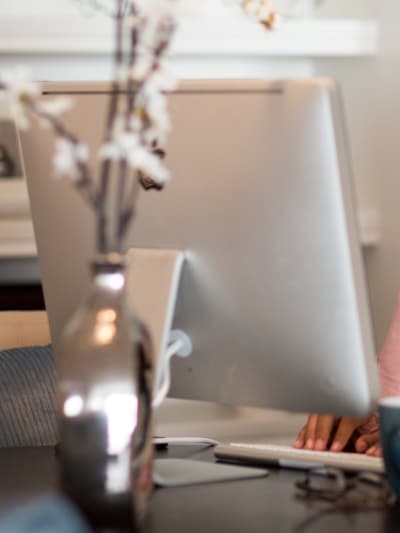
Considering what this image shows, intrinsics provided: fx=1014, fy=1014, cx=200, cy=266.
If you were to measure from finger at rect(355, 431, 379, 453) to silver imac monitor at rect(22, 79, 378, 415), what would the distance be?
0.96 feet

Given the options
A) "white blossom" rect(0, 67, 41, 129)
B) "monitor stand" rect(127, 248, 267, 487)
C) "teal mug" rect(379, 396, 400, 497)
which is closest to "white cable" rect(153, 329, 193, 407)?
"monitor stand" rect(127, 248, 267, 487)

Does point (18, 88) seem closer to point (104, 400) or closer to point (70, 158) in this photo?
point (70, 158)

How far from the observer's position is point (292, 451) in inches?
53.3

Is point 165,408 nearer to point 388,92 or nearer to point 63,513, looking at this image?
point 388,92

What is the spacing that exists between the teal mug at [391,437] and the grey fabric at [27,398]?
735 millimetres

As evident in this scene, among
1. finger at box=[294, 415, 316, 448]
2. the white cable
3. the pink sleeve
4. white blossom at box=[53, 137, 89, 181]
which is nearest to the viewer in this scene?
white blossom at box=[53, 137, 89, 181]

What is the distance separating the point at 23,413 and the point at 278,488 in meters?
0.63

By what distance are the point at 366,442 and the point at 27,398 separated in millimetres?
611

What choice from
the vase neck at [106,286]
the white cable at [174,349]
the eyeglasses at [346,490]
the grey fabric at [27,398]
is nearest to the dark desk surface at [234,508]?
the eyeglasses at [346,490]

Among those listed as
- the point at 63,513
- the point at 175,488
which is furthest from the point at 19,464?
the point at 63,513

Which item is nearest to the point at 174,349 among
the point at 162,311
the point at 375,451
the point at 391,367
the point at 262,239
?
the point at 162,311

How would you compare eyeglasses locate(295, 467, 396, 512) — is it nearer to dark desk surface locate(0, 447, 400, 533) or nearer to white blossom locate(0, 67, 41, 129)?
dark desk surface locate(0, 447, 400, 533)

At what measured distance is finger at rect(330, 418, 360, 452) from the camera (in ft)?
4.74

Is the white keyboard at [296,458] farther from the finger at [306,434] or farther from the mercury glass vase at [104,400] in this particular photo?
the mercury glass vase at [104,400]
